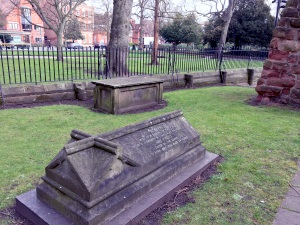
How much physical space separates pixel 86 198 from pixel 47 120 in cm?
429

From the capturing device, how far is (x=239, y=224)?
2.84 m

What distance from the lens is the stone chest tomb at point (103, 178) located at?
2.53 m

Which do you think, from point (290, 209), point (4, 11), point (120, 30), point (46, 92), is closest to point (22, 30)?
point (4, 11)

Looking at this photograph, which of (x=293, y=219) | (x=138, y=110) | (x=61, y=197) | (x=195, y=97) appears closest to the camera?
(x=61, y=197)

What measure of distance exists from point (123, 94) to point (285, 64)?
5.12m

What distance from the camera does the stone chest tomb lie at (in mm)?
2527

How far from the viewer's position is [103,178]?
260 centimetres

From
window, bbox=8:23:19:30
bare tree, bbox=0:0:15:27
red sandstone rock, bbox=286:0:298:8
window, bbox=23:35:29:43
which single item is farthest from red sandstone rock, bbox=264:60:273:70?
window, bbox=23:35:29:43

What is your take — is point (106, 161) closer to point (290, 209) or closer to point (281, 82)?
point (290, 209)

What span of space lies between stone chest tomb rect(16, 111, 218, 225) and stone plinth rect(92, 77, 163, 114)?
12.1 ft

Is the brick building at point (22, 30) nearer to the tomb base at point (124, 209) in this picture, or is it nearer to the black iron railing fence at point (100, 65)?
the black iron railing fence at point (100, 65)

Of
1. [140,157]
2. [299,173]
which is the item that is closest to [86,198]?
[140,157]

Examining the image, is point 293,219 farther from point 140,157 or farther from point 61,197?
point 61,197

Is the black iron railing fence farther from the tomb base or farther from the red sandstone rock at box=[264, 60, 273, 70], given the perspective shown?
the tomb base
